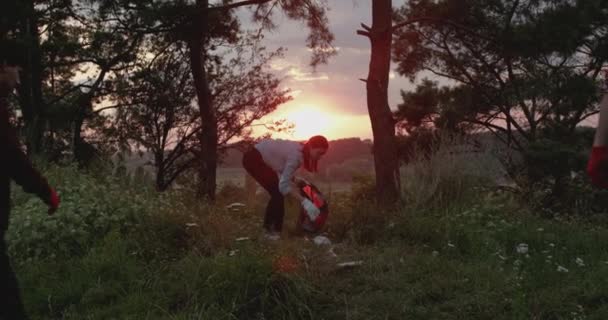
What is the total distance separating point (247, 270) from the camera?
441cm

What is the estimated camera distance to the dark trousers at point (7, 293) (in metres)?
3.51

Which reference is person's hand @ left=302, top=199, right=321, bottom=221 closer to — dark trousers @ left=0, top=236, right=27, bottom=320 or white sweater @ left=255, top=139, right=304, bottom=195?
white sweater @ left=255, top=139, right=304, bottom=195

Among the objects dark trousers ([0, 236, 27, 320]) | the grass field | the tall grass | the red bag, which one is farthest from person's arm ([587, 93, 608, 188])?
the tall grass

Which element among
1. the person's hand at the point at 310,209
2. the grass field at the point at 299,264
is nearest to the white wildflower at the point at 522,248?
the grass field at the point at 299,264

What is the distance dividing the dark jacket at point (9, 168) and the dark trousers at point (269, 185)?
3.41m

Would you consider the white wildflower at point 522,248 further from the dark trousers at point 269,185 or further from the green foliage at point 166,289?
the dark trousers at point 269,185

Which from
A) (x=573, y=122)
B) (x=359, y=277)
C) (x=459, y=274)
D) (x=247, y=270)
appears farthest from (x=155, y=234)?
(x=573, y=122)

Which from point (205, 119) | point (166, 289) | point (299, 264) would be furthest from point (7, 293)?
point (205, 119)

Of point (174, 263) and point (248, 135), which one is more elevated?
point (248, 135)

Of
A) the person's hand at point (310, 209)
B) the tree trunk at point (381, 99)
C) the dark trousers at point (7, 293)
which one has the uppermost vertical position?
the tree trunk at point (381, 99)

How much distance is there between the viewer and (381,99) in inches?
330

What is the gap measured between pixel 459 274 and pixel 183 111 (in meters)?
13.5

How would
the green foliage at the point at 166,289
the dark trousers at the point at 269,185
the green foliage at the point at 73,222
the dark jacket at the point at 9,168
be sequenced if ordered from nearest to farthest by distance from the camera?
the dark jacket at the point at 9,168, the green foliage at the point at 166,289, the green foliage at the point at 73,222, the dark trousers at the point at 269,185

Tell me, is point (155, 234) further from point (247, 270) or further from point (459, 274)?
point (459, 274)
